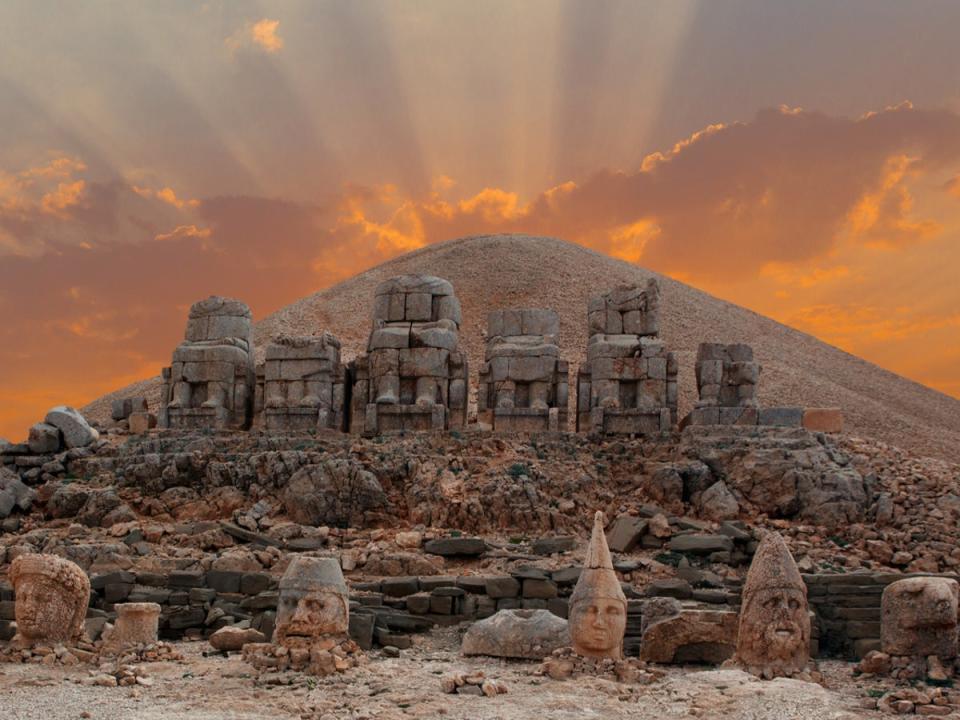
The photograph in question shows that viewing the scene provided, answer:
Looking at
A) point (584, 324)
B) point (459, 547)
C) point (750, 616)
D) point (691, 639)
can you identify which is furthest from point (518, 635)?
point (584, 324)

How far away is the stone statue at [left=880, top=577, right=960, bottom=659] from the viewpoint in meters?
11.5

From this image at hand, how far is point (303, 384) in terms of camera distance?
72.4 ft

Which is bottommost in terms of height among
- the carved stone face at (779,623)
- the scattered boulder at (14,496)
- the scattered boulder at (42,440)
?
the carved stone face at (779,623)

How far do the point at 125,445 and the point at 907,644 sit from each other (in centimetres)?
1512

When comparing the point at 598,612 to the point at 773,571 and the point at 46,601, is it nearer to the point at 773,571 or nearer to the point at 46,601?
the point at 773,571

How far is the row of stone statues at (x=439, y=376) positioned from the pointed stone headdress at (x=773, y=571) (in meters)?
8.89

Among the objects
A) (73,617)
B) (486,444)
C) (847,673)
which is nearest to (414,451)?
(486,444)

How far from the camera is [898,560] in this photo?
15.9 metres

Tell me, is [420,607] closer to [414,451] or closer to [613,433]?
[414,451]

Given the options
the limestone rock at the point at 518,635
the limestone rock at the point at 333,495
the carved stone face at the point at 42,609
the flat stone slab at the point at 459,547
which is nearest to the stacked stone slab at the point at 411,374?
the limestone rock at the point at 333,495

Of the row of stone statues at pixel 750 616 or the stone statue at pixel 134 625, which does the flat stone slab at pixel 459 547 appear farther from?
the stone statue at pixel 134 625

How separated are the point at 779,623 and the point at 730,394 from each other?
1136 centimetres

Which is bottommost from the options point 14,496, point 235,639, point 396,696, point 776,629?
point 396,696

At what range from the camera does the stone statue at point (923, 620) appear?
11.5m
